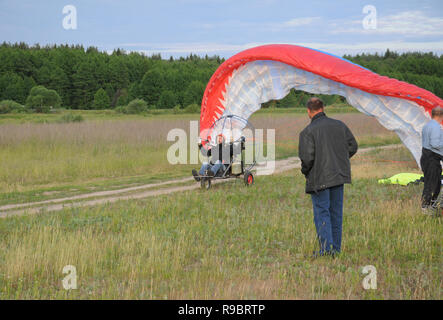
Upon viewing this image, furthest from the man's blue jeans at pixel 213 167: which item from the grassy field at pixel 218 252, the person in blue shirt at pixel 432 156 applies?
the person in blue shirt at pixel 432 156

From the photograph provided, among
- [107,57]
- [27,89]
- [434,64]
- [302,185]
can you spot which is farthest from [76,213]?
[434,64]

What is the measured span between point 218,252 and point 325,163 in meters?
2.16

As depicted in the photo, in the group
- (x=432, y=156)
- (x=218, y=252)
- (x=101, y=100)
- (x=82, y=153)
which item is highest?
(x=101, y=100)

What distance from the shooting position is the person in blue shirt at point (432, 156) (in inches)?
370

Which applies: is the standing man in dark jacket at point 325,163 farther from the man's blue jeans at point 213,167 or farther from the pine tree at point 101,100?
the pine tree at point 101,100

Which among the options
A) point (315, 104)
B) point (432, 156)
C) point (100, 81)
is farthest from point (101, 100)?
point (315, 104)

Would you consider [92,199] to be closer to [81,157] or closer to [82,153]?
[81,157]

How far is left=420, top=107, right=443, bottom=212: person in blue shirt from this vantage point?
941cm

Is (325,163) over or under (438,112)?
under

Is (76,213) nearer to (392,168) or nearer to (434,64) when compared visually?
(392,168)

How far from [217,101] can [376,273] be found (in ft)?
30.5

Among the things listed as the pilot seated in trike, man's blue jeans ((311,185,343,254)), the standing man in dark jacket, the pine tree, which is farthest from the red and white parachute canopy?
the pine tree

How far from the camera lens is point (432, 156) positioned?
31.5 feet
